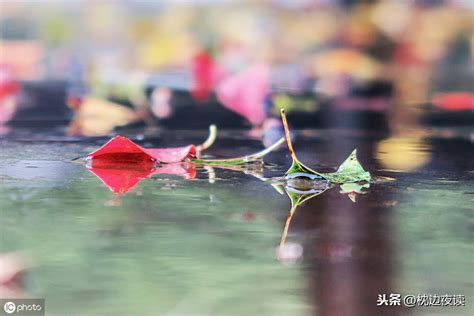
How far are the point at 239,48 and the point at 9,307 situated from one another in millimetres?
5265

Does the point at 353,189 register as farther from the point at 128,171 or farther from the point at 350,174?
the point at 128,171

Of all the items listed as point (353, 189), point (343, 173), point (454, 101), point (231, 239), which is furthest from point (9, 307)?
point (454, 101)

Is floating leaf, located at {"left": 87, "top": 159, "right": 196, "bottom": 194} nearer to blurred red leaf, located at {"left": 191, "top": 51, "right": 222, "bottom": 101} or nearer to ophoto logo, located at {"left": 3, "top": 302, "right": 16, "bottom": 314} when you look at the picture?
ophoto logo, located at {"left": 3, "top": 302, "right": 16, "bottom": 314}

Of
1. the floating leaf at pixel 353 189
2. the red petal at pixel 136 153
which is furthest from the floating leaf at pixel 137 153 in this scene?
the floating leaf at pixel 353 189

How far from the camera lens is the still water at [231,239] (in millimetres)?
1367

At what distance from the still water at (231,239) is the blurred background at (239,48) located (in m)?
2.75

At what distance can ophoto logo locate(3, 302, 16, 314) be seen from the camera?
4.31 feet

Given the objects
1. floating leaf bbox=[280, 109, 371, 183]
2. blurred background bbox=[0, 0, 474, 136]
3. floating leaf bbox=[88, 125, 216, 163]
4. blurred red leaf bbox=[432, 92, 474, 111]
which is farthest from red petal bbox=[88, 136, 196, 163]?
blurred background bbox=[0, 0, 474, 136]

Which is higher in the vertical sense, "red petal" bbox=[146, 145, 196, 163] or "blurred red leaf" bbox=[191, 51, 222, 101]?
"blurred red leaf" bbox=[191, 51, 222, 101]

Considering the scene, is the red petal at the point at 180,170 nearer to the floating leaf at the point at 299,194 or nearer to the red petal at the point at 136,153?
the red petal at the point at 136,153

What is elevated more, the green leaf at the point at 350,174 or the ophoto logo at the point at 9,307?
the green leaf at the point at 350,174

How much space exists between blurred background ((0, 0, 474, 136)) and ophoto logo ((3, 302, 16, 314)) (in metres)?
3.73

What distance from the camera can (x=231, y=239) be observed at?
172 centimetres

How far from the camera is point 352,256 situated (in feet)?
5.29
